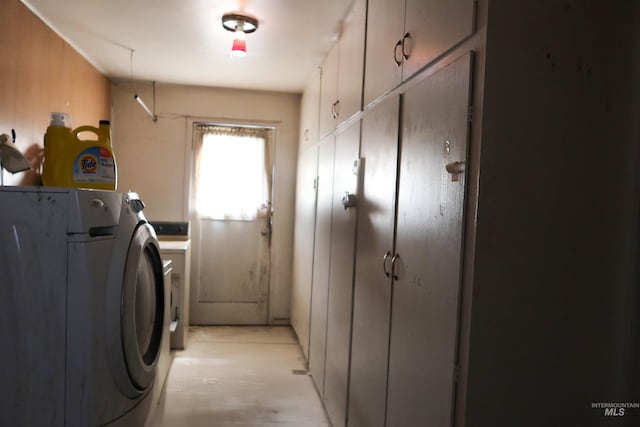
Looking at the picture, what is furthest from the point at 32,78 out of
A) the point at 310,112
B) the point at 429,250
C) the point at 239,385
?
the point at 429,250

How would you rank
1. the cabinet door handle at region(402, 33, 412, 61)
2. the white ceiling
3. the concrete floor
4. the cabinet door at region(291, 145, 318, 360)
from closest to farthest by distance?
the cabinet door handle at region(402, 33, 412, 61) < the white ceiling < the concrete floor < the cabinet door at region(291, 145, 318, 360)

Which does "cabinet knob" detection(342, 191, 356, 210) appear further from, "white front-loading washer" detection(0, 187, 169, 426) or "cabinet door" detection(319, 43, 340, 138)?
"white front-loading washer" detection(0, 187, 169, 426)

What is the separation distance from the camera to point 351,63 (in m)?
2.13

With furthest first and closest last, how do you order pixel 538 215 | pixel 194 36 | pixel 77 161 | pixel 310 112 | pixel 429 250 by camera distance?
pixel 310 112
pixel 194 36
pixel 77 161
pixel 429 250
pixel 538 215

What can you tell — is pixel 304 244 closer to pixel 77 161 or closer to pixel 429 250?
pixel 77 161

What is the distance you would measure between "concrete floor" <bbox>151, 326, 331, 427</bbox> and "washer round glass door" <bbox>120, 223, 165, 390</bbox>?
0.66 m

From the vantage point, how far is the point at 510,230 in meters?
0.98

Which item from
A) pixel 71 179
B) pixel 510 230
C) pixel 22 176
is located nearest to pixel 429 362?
pixel 510 230

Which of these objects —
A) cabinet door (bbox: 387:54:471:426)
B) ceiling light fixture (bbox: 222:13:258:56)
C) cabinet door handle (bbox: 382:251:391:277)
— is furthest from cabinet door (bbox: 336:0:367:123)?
cabinet door handle (bbox: 382:251:391:277)

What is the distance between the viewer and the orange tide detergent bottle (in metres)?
1.76

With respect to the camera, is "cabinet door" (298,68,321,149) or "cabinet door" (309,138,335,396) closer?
"cabinet door" (309,138,335,396)

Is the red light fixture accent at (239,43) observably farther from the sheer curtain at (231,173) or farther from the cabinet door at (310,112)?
the sheer curtain at (231,173)

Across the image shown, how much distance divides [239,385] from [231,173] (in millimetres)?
1982

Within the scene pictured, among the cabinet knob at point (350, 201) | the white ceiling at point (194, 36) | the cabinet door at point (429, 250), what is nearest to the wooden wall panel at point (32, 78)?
the white ceiling at point (194, 36)
